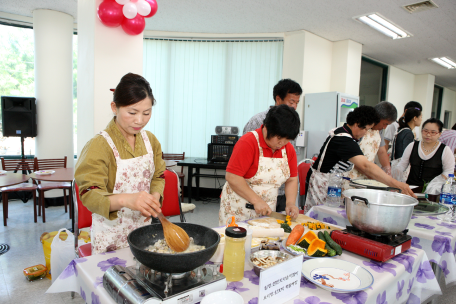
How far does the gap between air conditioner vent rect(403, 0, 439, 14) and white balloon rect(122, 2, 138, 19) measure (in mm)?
3668

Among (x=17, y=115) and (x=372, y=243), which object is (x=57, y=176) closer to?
(x=17, y=115)

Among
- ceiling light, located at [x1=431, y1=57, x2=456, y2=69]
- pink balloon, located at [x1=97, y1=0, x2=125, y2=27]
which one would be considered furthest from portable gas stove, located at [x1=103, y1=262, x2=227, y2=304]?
ceiling light, located at [x1=431, y1=57, x2=456, y2=69]

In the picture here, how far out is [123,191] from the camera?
1340mm

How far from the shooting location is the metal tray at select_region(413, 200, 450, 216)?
6.03 ft

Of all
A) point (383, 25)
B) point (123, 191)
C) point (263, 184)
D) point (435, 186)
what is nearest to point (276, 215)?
point (263, 184)

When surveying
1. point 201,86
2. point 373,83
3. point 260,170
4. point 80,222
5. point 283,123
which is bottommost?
point 80,222

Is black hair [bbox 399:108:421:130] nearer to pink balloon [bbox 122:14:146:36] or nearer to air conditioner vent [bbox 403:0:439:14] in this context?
air conditioner vent [bbox 403:0:439:14]

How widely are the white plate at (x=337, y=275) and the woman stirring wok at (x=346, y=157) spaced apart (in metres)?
1.21

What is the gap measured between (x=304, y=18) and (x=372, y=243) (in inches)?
167

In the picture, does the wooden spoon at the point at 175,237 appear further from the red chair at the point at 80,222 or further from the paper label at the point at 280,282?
the red chair at the point at 80,222

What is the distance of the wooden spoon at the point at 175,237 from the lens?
3.18 feet

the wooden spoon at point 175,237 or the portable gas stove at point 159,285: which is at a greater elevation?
the wooden spoon at point 175,237

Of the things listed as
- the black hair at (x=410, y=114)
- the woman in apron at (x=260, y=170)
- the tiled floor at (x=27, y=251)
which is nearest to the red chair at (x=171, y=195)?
the woman in apron at (x=260, y=170)

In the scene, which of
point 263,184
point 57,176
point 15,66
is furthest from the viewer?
point 15,66
